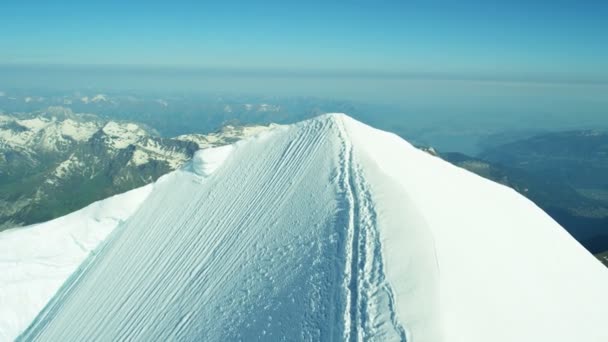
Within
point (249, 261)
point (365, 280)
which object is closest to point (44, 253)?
point (249, 261)

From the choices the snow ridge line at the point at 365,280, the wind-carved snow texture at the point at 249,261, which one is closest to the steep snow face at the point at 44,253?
the wind-carved snow texture at the point at 249,261

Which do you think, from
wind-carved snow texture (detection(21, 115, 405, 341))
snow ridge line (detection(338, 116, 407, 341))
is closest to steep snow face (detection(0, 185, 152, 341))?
wind-carved snow texture (detection(21, 115, 405, 341))

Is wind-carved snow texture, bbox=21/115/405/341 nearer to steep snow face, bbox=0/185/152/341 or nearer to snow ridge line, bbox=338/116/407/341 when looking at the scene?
snow ridge line, bbox=338/116/407/341

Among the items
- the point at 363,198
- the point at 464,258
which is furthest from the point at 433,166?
the point at 464,258

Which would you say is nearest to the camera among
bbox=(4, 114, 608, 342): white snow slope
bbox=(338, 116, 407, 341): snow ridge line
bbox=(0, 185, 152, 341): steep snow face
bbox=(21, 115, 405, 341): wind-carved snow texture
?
bbox=(338, 116, 407, 341): snow ridge line

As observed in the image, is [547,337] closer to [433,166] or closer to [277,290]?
[277,290]

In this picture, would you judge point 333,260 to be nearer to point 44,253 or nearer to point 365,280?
point 365,280
